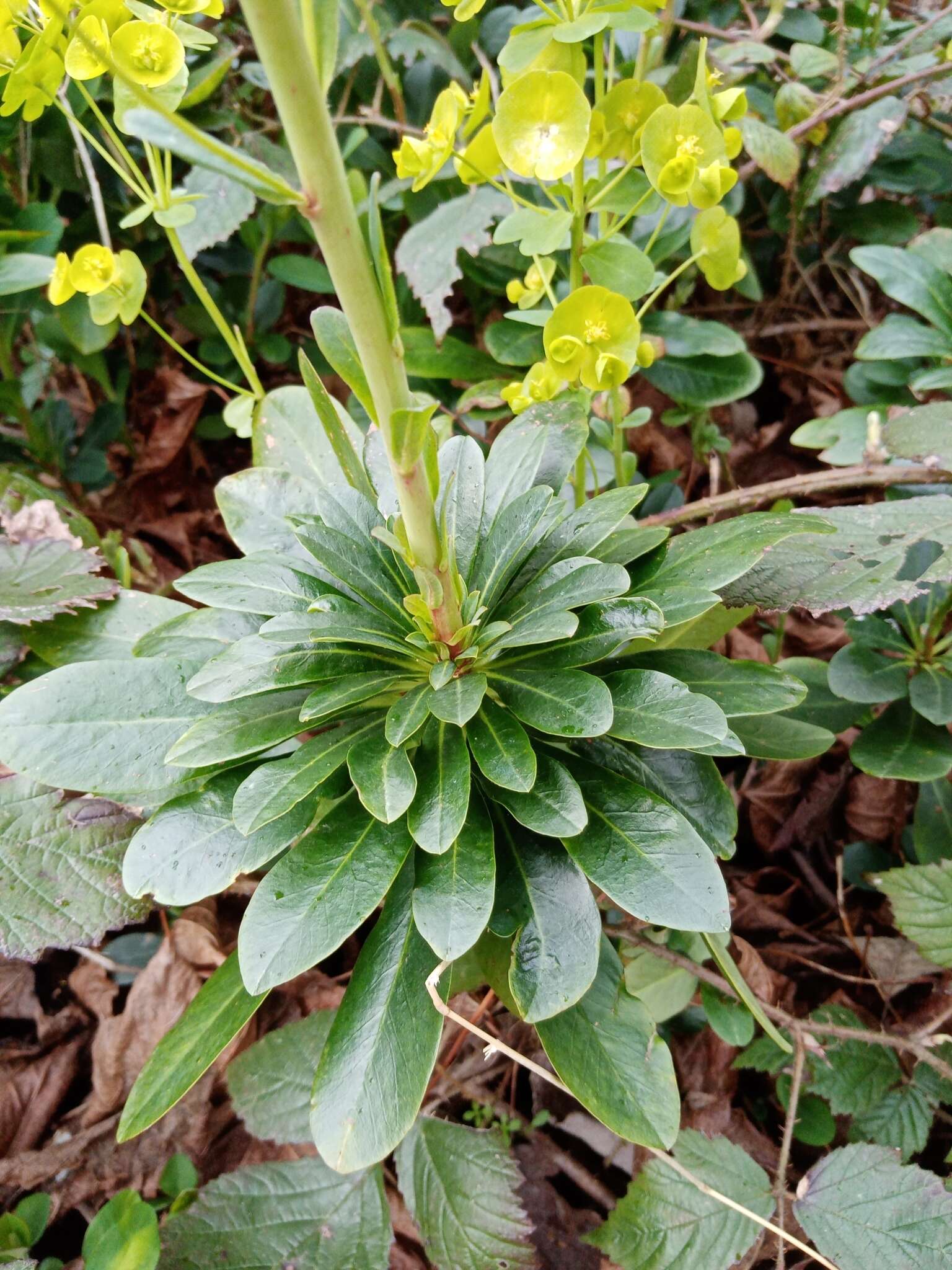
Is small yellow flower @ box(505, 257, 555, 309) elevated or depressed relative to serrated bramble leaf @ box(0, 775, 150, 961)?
elevated

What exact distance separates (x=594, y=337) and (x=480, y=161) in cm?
28

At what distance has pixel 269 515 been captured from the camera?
1026 mm

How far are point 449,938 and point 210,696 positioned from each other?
0.33 meters

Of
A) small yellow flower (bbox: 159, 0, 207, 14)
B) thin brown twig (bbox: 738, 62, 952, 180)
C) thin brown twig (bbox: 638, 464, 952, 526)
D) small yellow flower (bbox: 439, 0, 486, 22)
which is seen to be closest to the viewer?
small yellow flower (bbox: 439, 0, 486, 22)

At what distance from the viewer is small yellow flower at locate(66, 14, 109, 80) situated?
85cm

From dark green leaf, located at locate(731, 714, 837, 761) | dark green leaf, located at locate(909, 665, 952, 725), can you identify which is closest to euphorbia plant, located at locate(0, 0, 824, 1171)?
dark green leaf, located at locate(731, 714, 837, 761)

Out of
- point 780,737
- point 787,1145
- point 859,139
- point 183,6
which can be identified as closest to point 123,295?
point 183,6

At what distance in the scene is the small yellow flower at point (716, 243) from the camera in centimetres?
96

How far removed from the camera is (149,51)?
922mm

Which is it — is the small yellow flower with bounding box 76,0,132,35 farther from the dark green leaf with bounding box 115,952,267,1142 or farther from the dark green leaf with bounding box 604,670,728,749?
the dark green leaf with bounding box 115,952,267,1142

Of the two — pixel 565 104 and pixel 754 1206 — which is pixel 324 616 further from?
pixel 754 1206

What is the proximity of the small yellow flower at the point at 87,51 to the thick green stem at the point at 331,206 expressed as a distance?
0.45 metres

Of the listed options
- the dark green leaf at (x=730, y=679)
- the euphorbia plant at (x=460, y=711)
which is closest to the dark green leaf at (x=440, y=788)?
the euphorbia plant at (x=460, y=711)

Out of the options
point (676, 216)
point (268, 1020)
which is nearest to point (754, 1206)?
point (268, 1020)
